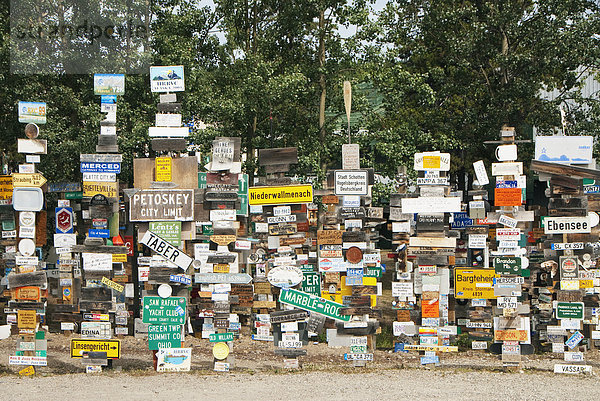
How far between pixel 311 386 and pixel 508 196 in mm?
4467

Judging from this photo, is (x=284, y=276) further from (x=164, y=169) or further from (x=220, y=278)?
(x=164, y=169)

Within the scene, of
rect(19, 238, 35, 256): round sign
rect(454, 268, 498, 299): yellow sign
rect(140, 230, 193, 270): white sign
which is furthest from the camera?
rect(454, 268, 498, 299): yellow sign

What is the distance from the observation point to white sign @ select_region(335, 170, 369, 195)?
12078mm

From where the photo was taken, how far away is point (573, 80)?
2206cm

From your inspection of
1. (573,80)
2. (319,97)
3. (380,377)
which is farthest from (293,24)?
(380,377)

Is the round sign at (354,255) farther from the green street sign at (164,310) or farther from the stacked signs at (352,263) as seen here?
the green street sign at (164,310)

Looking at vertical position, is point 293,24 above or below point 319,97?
above

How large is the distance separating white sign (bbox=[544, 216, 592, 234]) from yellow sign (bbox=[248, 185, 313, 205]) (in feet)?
13.1

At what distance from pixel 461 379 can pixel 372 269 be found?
2301mm

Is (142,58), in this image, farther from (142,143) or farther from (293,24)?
(293,24)

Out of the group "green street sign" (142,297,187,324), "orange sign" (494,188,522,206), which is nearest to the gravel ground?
"green street sign" (142,297,187,324)

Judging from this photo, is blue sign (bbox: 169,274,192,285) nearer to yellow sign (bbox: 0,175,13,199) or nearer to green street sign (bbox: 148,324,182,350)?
green street sign (bbox: 148,324,182,350)

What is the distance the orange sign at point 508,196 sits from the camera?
11953 millimetres

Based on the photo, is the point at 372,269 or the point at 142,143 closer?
the point at 372,269
